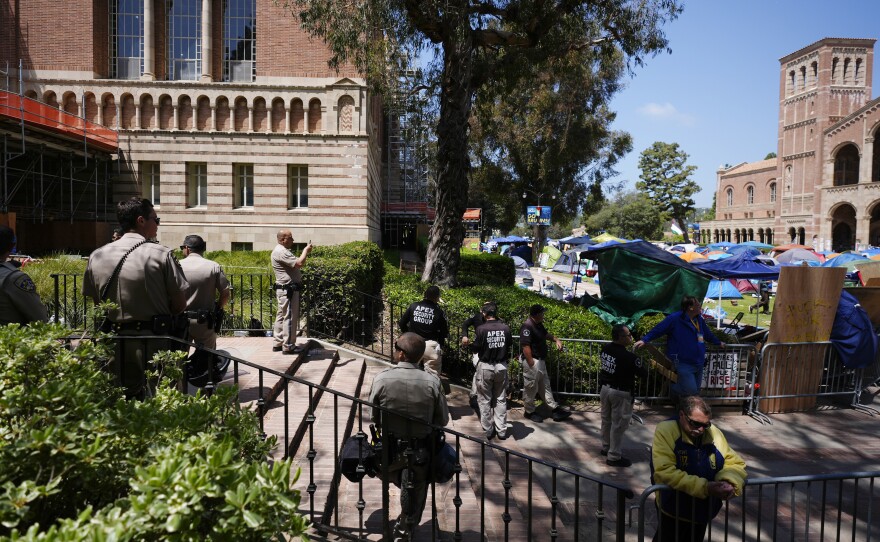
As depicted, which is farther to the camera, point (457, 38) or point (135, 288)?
point (457, 38)

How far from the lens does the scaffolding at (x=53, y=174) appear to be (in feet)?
61.9

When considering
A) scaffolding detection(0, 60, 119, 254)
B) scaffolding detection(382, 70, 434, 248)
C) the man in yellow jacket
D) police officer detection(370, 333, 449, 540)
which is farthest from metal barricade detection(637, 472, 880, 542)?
scaffolding detection(382, 70, 434, 248)

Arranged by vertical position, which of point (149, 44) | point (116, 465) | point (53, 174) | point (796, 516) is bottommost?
point (796, 516)

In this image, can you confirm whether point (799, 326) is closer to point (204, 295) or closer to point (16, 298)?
point (204, 295)

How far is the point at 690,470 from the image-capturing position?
165 inches

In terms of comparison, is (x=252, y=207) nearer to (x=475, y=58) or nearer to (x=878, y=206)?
(x=475, y=58)

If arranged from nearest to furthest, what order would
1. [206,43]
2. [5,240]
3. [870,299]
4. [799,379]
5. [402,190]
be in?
[5,240], [799,379], [870,299], [206,43], [402,190]

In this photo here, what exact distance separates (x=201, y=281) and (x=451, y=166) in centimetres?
777

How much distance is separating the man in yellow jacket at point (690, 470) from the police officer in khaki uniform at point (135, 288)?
407 cm

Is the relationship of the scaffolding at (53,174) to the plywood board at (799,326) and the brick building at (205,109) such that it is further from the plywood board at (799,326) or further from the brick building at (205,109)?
the plywood board at (799,326)

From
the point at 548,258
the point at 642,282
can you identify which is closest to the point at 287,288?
the point at 642,282

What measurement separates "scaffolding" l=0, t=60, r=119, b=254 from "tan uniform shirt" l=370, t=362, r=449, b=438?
17.7 metres

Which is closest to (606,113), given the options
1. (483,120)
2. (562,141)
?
(562,141)

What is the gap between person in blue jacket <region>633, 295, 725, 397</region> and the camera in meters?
7.96
